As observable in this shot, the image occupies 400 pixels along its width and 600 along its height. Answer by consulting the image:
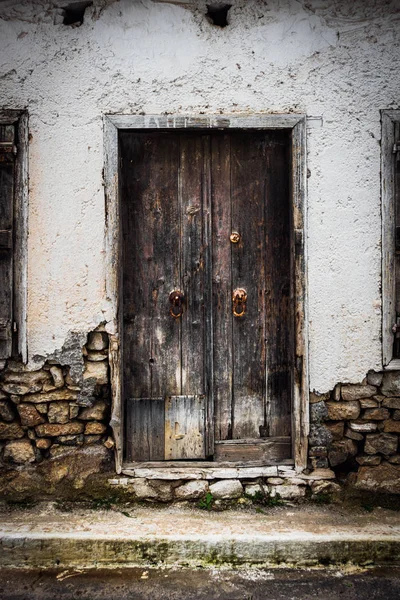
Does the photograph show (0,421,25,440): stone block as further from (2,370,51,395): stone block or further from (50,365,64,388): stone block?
(50,365,64,388): stone block

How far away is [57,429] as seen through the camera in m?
3.08

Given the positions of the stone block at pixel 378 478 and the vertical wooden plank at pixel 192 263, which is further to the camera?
the vertical wooden plank at pixel 192 263

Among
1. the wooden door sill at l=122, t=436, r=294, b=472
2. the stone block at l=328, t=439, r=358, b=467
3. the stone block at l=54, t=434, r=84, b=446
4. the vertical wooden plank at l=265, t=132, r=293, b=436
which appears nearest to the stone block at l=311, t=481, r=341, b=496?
the stone block at l=328, t=439, r=358, b=467

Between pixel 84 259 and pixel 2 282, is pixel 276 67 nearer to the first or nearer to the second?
pixel 84 259

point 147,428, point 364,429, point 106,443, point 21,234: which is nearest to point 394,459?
point 364,429

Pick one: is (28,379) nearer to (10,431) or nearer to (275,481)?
(10,431)

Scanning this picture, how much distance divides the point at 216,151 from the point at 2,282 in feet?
5.13

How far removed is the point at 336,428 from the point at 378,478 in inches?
15.6

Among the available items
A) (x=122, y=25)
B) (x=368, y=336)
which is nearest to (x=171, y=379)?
(x=368, y=336)

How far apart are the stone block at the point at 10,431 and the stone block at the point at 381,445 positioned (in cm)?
214

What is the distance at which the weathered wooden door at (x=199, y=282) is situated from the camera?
127 inches

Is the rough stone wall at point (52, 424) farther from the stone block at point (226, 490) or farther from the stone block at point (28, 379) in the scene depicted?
the stone block at point (226, 490)

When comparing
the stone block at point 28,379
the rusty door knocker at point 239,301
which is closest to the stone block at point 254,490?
the rusty door knocker at point 239,301

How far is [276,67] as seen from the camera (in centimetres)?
304
